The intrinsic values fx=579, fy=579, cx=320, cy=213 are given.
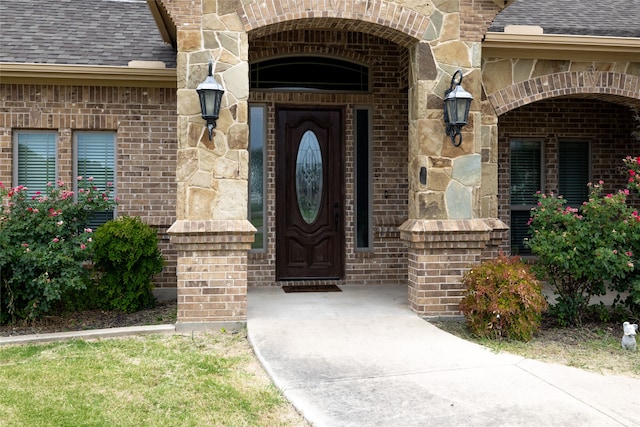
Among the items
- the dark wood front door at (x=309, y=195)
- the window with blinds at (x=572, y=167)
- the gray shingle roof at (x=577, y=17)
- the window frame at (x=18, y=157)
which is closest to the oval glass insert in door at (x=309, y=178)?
the dark wood front door at (x=309, y=195)

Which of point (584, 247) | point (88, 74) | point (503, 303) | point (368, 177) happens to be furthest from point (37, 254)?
point (584, 247)

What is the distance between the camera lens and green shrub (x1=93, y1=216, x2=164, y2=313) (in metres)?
6.79

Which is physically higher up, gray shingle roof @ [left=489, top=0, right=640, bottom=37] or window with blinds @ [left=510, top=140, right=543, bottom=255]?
gray shingle roof @ [left=489, top=0, right=640, bottom=37]

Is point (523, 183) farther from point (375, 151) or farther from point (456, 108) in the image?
point (456, 108)

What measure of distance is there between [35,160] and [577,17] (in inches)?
328

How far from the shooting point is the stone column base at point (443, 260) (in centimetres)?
638

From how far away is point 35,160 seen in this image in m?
8.20

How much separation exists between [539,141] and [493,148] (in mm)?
2555

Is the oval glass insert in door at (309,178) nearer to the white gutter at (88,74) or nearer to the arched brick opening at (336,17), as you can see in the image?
the white gutter at (88,74)

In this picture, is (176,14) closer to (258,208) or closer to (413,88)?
(413,88)

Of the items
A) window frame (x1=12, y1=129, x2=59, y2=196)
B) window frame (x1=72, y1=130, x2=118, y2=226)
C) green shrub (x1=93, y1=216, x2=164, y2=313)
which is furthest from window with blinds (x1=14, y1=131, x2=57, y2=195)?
green shrub (x1=93, y1=216, x2=164, y2=313)

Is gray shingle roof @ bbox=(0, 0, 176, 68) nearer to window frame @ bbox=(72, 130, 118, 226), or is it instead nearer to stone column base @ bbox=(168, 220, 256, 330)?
window frame @ bbox=(72, 130, 118, 226)

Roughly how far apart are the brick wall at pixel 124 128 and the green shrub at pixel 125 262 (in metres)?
1.18

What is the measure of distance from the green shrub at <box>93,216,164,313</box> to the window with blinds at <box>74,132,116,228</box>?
4.73ft
